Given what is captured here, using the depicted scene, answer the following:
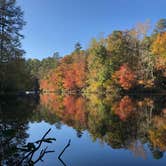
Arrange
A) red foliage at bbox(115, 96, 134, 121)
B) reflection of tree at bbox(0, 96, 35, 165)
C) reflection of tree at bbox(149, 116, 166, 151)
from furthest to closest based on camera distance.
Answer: red foliage at bbox(115, 96, 134, 121), reflection of tree at bbox(149, 116, 166, 151), reflection of tree at bbox(0, 96, 35, 165)

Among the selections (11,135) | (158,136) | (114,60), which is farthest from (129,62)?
(11,135)

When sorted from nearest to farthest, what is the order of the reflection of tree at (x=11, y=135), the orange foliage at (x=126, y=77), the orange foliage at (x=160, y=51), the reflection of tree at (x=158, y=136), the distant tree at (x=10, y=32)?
the reflection of tree at (x=11, y=135) < the reflection of tree at (x=158, y=136) < the distant tree at (x=10, y=32) < the orange foliage at (x=126, y=77) < the orange foliage at (x=160, y=51)

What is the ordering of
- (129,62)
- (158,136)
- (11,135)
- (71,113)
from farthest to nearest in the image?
(129,62)
(71,113)
(158,136)
(11,135)

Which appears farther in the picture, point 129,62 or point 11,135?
point 129,62

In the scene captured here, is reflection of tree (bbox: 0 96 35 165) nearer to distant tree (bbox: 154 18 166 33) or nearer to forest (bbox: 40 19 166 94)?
forest (bbox: 40 19 166 94)

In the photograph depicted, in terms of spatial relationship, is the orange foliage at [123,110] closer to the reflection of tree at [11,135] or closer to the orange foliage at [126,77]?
the reflection of tree at [11,135]

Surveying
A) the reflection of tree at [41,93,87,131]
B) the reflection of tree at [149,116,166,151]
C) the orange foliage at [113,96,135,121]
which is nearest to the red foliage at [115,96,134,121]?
the orange foliage at [113,96,135,121]

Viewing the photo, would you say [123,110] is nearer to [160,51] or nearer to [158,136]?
[158,136]

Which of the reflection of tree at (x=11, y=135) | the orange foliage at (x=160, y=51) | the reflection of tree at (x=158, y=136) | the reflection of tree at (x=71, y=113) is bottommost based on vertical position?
the reflection of tree at (x=71, y=113)

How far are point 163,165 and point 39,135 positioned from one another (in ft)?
18.4

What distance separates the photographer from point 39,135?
1171 centimetres

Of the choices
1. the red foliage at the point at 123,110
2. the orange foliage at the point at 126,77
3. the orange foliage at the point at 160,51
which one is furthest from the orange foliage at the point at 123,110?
the orange foliage at the point at 160,51

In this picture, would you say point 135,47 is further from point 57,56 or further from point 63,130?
point 57,56

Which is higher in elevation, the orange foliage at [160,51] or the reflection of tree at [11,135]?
the orange foliage at [160,51]
